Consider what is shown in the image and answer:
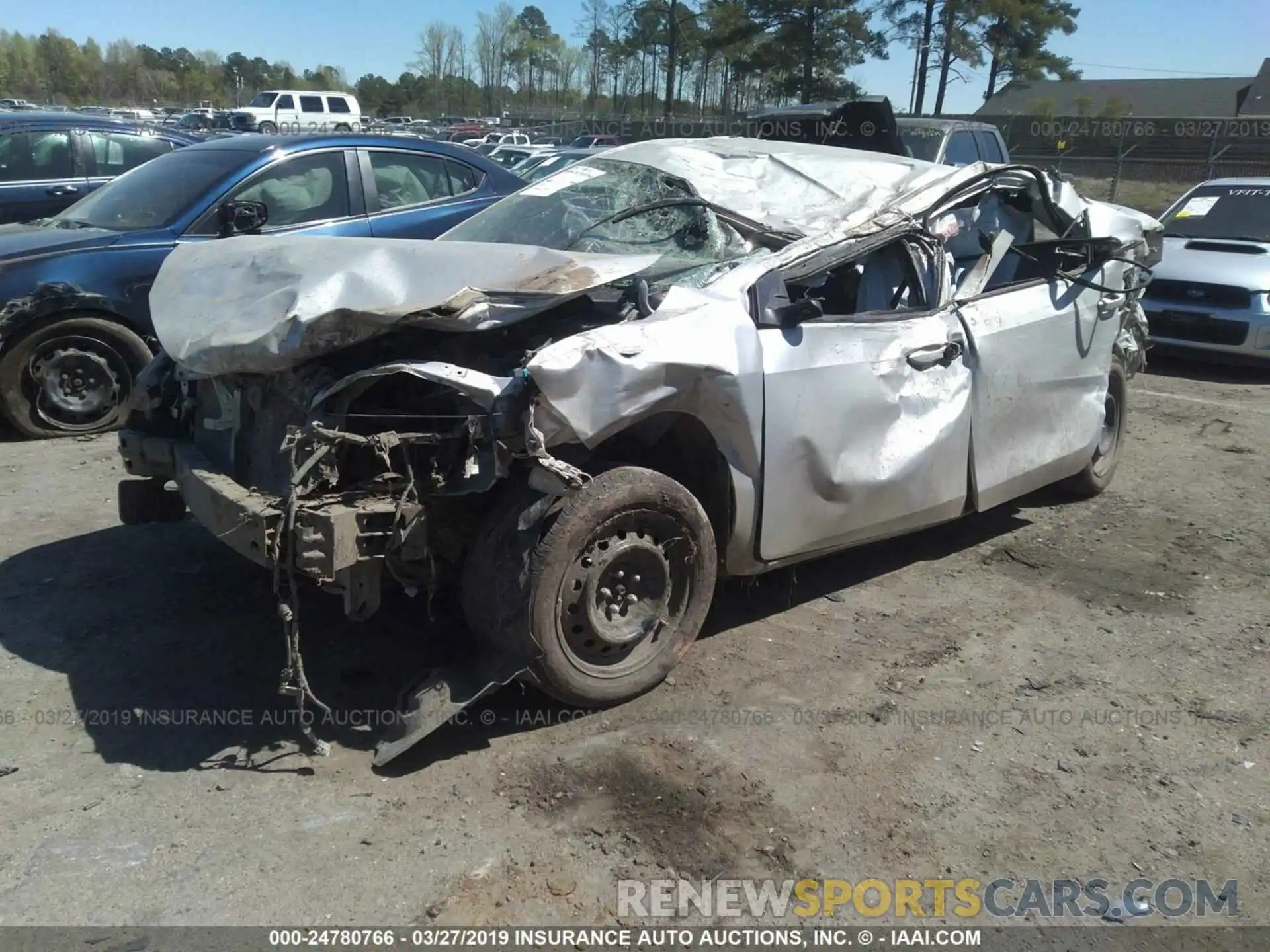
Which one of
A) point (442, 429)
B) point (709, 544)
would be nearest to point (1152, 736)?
point (709, 544)

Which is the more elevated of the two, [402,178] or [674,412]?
[402,178]

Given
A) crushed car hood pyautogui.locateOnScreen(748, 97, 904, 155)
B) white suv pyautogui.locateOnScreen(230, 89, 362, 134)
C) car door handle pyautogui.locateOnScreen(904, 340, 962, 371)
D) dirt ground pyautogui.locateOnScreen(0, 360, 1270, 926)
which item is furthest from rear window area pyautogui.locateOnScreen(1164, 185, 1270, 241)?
white suv pyautogui.locateOnScreen(230, 89, 362, 134)

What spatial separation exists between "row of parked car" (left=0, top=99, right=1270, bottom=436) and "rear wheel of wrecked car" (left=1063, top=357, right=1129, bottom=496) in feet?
10.4

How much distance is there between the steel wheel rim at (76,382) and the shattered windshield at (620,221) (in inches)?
111

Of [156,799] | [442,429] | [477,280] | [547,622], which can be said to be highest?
[477,280]

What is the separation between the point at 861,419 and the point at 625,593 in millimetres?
1180

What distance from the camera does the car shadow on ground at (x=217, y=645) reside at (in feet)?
11.5

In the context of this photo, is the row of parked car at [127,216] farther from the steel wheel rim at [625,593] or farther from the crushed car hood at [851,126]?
the crushed car hood at [851,126]

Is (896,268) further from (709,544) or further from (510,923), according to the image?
(510,923)

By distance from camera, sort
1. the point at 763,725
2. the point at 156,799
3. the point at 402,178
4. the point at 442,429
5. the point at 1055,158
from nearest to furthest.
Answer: the point at 156,799 < the point at 442,429 < the point at 763,725 < the point at 402,178 < the point at 1055,158

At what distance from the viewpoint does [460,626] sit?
4301 mm

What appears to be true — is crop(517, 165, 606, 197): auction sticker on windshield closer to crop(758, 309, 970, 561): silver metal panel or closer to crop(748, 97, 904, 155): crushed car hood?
crop(758, 309, 970, 561): silver metal panel

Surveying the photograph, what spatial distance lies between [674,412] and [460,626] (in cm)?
134

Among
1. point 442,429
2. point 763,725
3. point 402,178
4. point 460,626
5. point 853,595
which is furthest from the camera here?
point 402,178
